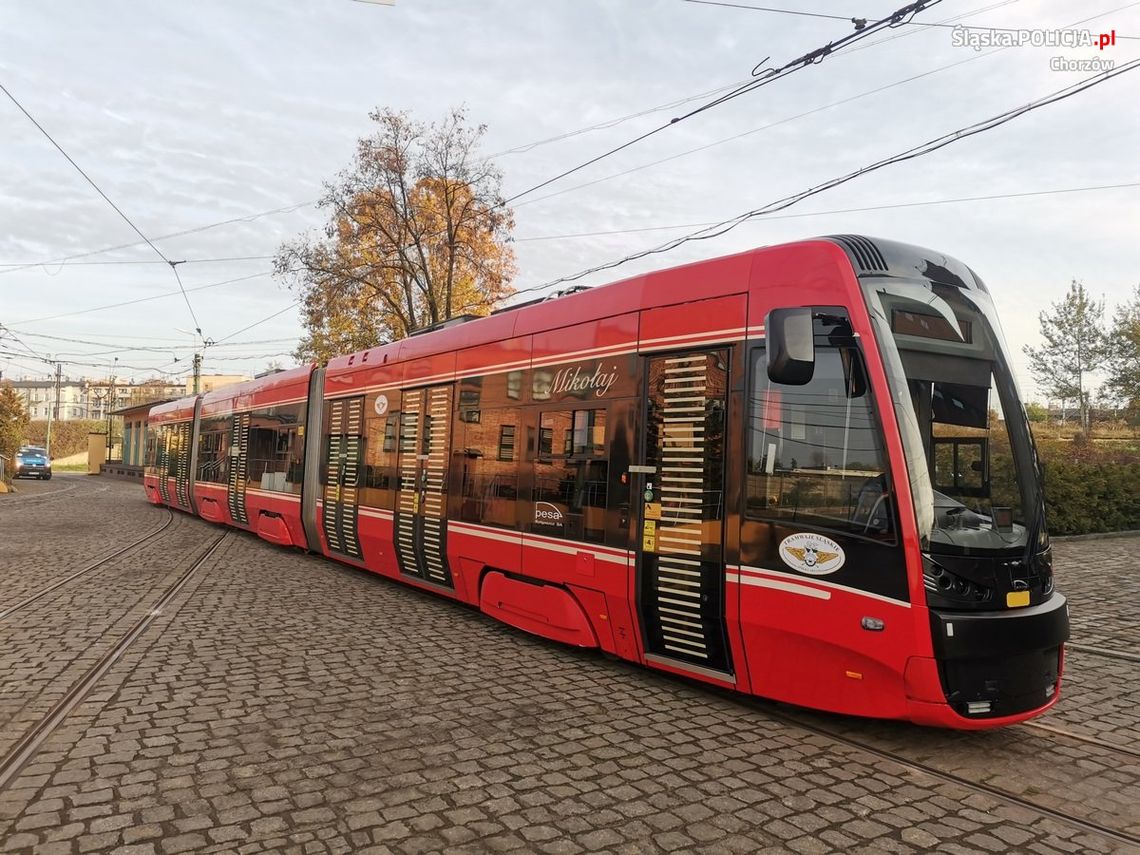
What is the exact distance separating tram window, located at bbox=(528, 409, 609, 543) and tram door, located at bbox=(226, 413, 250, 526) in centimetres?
1034

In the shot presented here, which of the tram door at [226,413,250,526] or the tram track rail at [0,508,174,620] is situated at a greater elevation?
the tram door at [226,413,250,526]

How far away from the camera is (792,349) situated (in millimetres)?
4727

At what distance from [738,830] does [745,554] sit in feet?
→ 6.08

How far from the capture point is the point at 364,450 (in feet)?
35.4

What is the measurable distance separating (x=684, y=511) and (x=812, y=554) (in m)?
1.02

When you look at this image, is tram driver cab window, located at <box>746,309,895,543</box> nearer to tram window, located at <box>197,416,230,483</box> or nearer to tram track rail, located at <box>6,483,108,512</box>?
tram window, located at <box>197,416,230,483</box>

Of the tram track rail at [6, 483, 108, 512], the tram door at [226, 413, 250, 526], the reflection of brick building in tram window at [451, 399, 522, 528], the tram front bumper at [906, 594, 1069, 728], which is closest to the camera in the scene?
the tram front bumper at [906, 594, 1069, 728]

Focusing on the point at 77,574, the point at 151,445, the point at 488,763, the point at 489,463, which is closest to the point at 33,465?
the point at 151,445

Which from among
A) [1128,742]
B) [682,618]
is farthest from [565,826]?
[1128,742]

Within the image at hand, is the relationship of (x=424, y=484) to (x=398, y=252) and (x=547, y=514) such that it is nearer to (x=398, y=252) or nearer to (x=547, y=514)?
(x=547, y=514)

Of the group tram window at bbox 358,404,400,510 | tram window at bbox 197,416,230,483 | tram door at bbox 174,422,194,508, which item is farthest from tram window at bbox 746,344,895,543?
tram door at bbox 174,422,194,508

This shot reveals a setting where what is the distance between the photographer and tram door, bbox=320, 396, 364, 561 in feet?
36.0

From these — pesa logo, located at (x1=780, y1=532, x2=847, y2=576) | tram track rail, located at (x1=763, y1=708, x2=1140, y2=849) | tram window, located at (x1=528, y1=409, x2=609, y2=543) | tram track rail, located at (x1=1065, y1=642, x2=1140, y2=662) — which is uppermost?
tram window, located at (x1=528, y1=409, x2=609, y2=543)

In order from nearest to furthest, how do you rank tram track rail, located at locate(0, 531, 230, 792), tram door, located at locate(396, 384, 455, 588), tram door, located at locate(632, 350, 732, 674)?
tram track rail, located at locate(0, 531, 230, 792) < tram door, located at locate(632, 350, 732, 674) < tram door, located at locate(396, 384, 455, 588)
